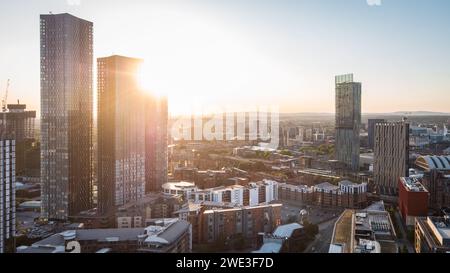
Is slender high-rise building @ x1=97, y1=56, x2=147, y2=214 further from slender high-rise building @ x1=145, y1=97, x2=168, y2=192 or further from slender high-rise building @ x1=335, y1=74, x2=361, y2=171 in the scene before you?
slender high-rise building @ x1=335, y1=74, x2=361, y2=171

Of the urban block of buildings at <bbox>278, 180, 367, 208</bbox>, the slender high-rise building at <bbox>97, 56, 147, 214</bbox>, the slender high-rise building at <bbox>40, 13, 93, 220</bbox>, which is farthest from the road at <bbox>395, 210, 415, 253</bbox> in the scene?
the slender high-rise building at <bbox>40, 13, 93, 220</bbox>

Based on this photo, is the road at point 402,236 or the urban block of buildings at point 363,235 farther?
the road at point 402,236

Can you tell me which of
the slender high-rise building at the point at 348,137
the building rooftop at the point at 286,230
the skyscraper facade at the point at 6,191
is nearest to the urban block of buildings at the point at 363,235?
the building rooftop at the point at 286,230

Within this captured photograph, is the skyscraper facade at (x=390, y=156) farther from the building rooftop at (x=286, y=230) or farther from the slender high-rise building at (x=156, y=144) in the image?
the slender high-rise building at (x=156, y=144)
